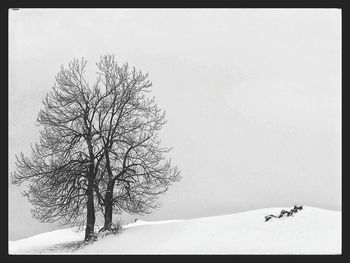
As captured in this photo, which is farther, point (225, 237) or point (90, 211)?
point (90, 211)

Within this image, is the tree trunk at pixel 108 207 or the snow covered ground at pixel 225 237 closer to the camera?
the snow covered ground at pixel 225 237

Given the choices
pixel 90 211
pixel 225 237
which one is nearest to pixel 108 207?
pixel 90 211

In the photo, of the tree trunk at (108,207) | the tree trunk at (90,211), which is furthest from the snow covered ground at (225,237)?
the tree trunk at (108,207)

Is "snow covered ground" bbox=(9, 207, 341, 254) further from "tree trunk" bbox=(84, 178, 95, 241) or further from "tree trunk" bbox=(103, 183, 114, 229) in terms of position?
"tree trunk" bbox=(103, 183, 114, 229)

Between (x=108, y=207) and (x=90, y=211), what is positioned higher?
(x=108, y=207)

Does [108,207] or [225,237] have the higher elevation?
[108,207]

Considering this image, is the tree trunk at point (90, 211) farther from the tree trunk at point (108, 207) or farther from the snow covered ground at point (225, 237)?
the snow covered ground at point (225, 237)

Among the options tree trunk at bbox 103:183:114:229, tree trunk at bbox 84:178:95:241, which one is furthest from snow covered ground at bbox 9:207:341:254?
tree trunk at bbox 103:183:114:229

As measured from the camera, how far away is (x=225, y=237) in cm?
2428

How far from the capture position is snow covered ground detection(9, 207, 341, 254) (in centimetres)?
2303

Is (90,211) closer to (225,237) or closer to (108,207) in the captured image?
(108,207)

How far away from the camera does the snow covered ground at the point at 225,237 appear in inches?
907

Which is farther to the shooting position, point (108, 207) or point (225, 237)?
point (108, 207)

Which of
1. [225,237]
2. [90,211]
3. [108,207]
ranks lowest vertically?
[225,237]
